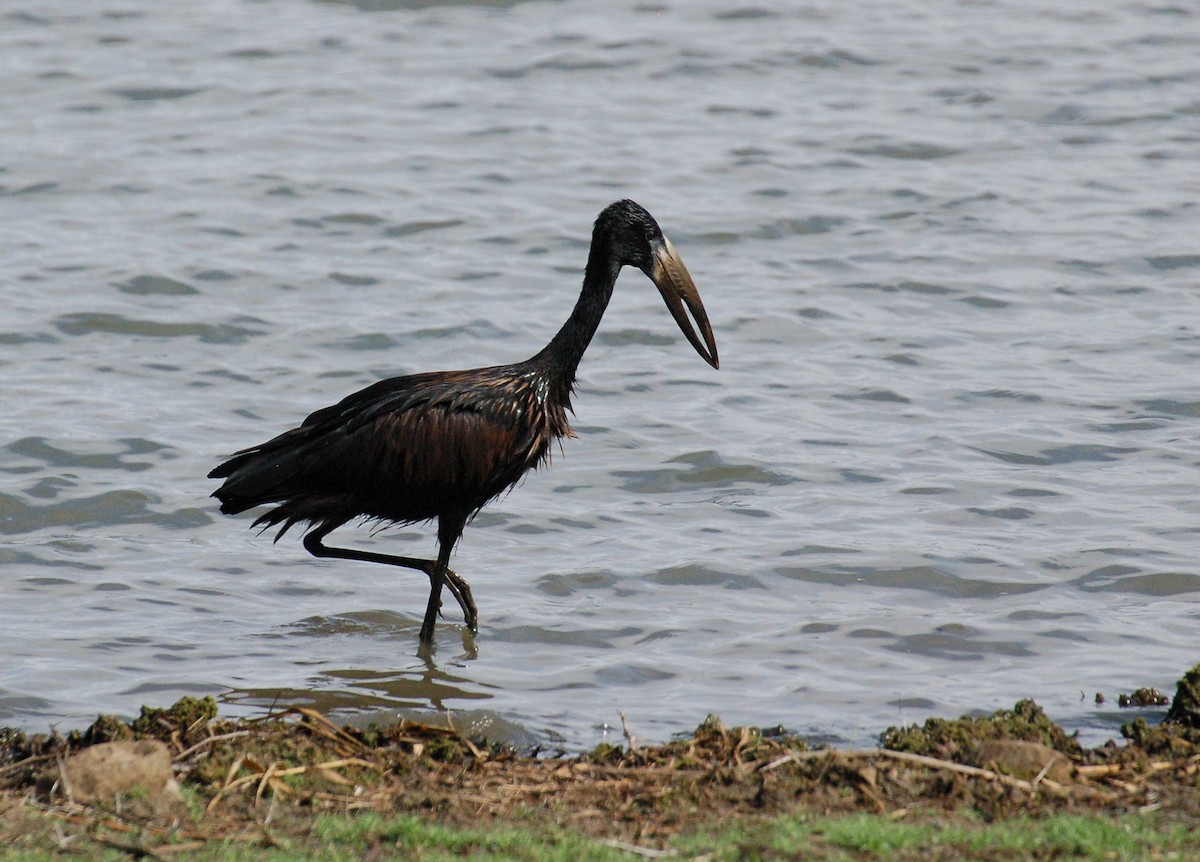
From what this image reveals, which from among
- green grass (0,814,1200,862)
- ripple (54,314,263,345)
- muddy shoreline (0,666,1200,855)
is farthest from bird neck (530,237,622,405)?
ripple (54,314,263,345)

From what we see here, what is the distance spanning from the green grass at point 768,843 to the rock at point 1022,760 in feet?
1.18

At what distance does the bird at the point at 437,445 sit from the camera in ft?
25.9

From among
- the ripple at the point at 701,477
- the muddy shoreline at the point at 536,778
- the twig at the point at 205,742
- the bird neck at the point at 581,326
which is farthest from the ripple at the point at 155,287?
the twig at the point at 205,742

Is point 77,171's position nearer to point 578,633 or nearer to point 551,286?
point 551,286

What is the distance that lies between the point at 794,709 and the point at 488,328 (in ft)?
20.6

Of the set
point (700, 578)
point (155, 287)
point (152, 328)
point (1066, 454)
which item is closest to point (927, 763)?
point (700, 578)

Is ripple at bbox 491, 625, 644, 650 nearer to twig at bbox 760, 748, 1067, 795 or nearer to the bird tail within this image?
the bird tail

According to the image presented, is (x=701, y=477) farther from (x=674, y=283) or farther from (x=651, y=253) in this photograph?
(x=651, y=253)

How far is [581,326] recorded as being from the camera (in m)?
8.27

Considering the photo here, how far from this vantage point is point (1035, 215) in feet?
49.0

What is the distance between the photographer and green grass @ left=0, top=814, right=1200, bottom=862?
16.2 ft

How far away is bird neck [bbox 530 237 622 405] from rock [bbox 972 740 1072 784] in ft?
10.5

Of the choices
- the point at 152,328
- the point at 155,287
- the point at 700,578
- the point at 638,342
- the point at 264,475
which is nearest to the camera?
the point at 264,475

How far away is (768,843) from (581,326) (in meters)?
3.77
